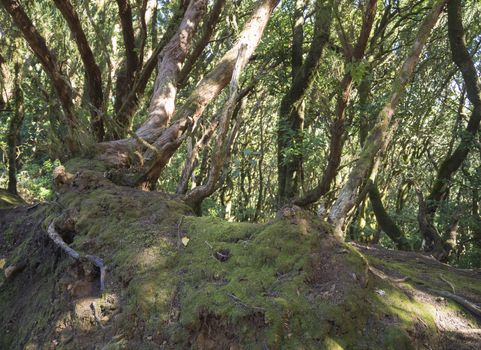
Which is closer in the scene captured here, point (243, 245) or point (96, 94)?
point (243, 245)

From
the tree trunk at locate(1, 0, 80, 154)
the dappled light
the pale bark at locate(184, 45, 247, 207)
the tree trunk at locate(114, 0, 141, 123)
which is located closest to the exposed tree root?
the dappled light

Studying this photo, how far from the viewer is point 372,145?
4.04 meters

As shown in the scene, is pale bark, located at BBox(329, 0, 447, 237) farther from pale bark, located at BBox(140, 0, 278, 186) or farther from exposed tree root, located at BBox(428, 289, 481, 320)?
pale bark, located at BBox(140, 0, 278, 186)

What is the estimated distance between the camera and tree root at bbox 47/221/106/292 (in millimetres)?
2820

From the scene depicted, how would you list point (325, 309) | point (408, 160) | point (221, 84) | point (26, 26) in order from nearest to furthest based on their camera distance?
point (325, 309) < point (26, 26) < point (221, 84) < point (408, 160)

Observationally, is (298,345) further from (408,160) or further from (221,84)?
(408,160)

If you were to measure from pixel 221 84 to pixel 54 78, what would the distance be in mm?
2193

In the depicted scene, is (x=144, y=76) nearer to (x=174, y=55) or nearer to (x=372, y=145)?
(x=174, y=55)

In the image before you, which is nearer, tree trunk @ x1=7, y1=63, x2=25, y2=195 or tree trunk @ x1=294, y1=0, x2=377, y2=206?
tree trunk @ x1=294, y1=0, x2=377, y2=206

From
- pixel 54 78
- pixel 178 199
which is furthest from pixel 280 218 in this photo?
pixel 54 78

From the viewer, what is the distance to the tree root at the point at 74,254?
2820mm

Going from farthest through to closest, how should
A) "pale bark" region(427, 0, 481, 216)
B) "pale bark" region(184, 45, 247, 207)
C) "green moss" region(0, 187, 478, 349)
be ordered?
1. "pale bark" region(427, 0, 481, 216)
2. "pale bark" region(184, 45, 247, 207)
3. "green moss" region(0, 187, 478, 349)

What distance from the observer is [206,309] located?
2.31 metres

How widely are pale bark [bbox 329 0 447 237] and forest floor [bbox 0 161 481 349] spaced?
63cm
